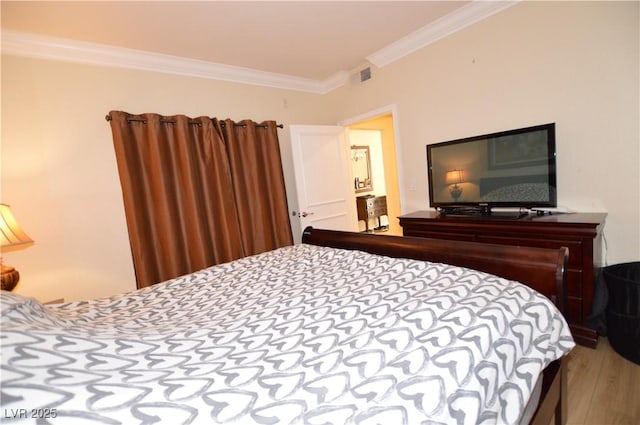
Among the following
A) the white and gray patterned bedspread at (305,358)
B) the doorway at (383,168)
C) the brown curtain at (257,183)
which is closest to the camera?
the white and gray patterned bedspread at (305,358)

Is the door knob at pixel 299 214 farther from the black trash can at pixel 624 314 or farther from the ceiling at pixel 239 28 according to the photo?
the black trash can at pixel 624 314

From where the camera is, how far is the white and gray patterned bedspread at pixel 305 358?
61 centimetres

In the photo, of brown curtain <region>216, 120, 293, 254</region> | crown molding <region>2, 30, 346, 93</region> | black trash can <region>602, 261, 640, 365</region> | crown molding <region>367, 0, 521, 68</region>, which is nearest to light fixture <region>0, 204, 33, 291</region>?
crown molding <region>2, 30, 346, 93</region>

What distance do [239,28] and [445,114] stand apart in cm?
214

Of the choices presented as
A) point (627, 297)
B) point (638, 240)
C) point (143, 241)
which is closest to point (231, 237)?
point (143, 241)

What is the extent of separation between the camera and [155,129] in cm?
270

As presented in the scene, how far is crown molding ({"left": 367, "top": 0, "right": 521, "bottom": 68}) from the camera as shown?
2.46 metres

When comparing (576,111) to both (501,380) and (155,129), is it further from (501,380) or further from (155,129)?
(155,129)

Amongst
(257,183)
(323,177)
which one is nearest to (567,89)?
(323,177)

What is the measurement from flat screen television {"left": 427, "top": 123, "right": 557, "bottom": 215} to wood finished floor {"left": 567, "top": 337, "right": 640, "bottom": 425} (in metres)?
1.07

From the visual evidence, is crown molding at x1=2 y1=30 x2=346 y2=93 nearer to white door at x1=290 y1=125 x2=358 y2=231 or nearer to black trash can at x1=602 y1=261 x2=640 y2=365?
white door at x1=290 y1=125 x2=358 y2=231

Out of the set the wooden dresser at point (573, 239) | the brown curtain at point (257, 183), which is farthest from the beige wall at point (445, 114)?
the brown curtain at point (257, 183)

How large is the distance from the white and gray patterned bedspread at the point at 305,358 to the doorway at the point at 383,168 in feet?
12.1

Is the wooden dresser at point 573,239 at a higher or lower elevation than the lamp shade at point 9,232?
lower
